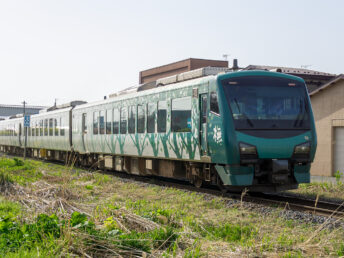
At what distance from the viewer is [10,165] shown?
1955 cm

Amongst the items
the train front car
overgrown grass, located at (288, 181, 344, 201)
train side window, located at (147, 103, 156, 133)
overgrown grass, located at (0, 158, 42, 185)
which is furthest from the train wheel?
overgrown grass, located at (0, 158, 42, 185)

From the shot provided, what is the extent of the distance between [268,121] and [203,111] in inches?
65.0

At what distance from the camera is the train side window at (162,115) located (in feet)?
44.0

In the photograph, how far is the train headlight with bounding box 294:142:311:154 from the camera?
10680mm

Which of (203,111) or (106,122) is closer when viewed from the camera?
(203,111)

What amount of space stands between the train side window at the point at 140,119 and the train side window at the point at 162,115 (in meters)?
1.28

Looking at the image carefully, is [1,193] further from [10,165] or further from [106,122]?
[10,165]

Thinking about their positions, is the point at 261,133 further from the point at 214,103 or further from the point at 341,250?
the point at 341,250

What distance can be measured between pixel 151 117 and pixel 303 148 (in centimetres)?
517

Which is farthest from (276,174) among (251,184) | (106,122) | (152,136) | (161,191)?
(106,122)

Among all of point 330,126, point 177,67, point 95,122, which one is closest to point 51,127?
point 95,122

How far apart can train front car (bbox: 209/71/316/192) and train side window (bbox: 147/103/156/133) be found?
3.67m

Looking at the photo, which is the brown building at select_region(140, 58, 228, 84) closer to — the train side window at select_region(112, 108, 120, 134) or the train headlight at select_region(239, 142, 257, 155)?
the train side window at select_region(112, 108, 120, 134)

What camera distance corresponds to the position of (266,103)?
1063cm
